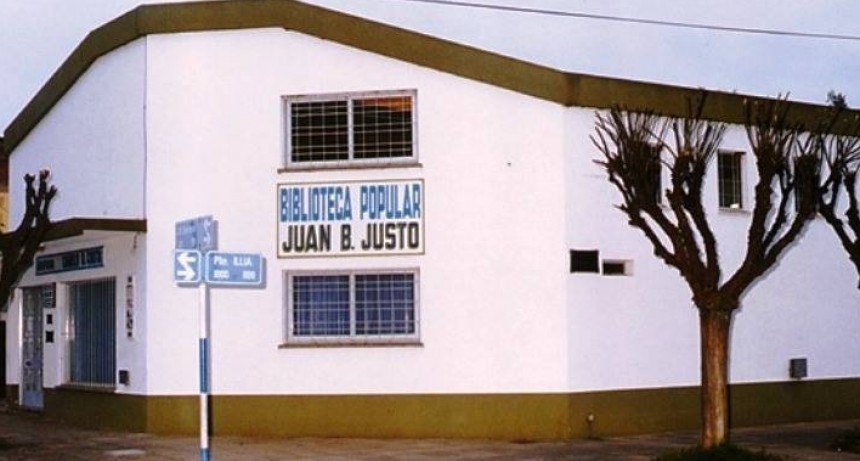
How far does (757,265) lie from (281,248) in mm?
7655

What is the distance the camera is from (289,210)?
1989 centimetres

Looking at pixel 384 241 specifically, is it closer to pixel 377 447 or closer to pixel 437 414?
pixel 437 414

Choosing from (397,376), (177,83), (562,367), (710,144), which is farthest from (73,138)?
(710,144)

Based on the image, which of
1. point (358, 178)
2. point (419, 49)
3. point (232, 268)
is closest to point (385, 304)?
point (358, 178)

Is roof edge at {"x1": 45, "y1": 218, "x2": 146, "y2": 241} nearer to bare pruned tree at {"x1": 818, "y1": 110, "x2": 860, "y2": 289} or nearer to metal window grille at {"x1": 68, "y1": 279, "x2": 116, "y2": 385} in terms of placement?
metal window grille at {"x1": 68, "y1": 279, "x2": 116, "y2": 385}

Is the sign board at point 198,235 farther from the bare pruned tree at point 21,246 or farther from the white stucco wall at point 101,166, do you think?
the white stucco wall at point 101,166

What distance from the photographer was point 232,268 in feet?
40.9

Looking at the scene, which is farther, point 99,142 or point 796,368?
point 99,142

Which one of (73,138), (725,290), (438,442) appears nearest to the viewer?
(725,290)

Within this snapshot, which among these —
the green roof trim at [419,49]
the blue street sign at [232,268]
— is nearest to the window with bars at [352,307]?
the green roof trim at [419,49]

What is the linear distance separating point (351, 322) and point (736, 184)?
678 centimetres

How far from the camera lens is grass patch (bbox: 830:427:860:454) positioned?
17562mm

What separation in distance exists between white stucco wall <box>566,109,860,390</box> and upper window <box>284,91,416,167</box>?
8.47ft

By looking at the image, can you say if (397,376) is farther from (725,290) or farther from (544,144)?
(725,290)
